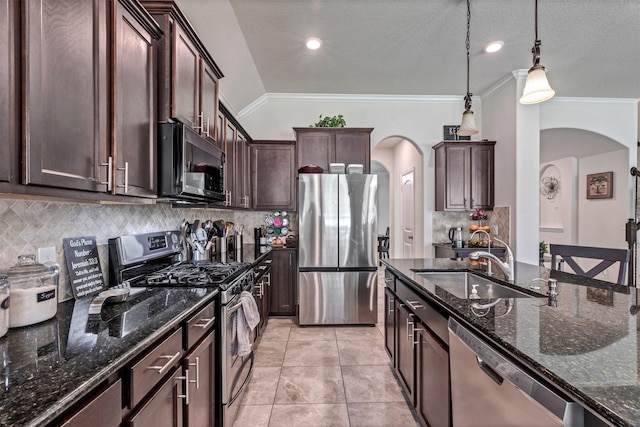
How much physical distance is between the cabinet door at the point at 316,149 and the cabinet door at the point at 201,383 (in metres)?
2.68

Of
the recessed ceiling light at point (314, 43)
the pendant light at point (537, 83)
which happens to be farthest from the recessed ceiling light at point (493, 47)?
the recessed ceiling light at point (314, 43)

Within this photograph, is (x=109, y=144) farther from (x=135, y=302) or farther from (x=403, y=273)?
(x=403, y=273)

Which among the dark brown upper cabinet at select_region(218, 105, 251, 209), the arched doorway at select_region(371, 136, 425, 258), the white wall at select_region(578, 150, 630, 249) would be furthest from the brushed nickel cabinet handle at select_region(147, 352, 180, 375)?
the white wall at select_region(578, 150, 630, 249)

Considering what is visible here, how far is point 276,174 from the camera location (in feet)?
13.6

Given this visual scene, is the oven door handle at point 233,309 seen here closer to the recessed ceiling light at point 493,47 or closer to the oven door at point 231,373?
the oven door at point 231,373

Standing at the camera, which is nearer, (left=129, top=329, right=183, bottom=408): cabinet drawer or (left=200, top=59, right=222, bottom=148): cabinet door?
(left=129, top=329, right=183, bottom=408): cabinet drawer

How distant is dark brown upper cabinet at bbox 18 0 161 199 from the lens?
0.93m

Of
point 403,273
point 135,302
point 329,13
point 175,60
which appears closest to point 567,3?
point 329,13

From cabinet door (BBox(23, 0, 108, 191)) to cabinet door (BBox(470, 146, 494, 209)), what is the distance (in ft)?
13.6

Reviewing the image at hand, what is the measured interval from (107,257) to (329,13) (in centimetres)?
254

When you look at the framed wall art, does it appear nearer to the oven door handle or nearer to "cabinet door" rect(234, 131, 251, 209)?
"cabinet door" rect(234, 131, 251, 209)

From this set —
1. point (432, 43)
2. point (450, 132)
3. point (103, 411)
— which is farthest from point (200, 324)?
point (450, 132)

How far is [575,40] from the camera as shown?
3.05m

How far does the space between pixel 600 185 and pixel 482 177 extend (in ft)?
10.2
